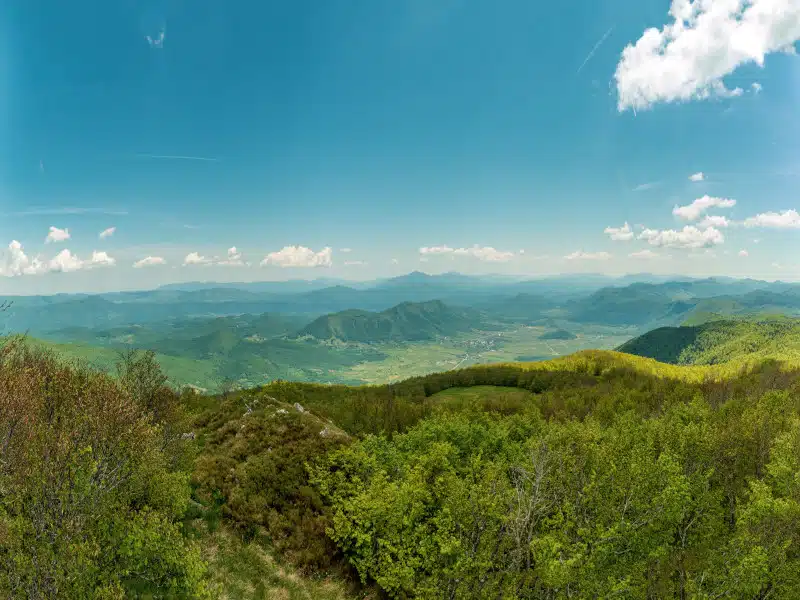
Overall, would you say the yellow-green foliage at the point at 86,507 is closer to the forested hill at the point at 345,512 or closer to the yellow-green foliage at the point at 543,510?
the forested hill at the point at 345,512

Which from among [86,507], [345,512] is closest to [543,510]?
[345,512]

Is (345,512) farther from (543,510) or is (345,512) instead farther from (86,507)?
(86,507)

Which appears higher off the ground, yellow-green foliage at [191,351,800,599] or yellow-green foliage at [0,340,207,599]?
yellow-green foliage at [0,340,207,599]

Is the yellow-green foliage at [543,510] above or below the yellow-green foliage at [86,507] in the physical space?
below

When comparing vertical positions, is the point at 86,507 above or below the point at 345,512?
above

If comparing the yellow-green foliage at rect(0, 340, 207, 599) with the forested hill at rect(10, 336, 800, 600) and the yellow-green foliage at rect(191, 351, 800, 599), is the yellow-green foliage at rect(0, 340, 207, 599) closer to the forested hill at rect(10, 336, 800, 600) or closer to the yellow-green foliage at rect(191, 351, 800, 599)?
the forested hill at rect(10, 336, 800, 600)

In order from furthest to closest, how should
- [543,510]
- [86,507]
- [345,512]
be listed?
[345,512]
[543,510]
[86,507]

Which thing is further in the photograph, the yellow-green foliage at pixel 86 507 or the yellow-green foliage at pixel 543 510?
the yellow-green foliage at pixel 543 510

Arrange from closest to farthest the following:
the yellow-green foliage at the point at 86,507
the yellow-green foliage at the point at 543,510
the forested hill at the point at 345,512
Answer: the yellow-green foliage at the point at 86,507 < the forested hill at the point at 345,512 < the yellow-green foliage at the point at 543,510

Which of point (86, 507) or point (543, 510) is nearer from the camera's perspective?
point (86, 507)

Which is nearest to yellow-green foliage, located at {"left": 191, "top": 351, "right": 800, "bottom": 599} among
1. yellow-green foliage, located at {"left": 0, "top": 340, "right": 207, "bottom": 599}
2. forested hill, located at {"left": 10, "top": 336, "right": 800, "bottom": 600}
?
forested hill, located at {"left": 10, "top": 336, "right": 800, "bottom": 600}

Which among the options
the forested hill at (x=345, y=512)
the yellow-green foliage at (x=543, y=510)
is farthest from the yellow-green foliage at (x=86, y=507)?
the yellow-green foliage at (x=543, y=510)
